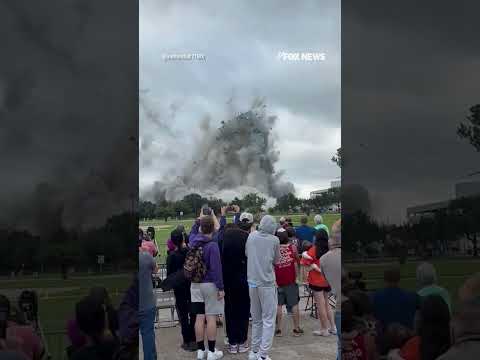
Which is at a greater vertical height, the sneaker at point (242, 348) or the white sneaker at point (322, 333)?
the white sneaker at point (322, 333)

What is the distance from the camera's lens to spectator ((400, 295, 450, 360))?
6.14 ft

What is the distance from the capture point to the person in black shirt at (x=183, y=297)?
432cm

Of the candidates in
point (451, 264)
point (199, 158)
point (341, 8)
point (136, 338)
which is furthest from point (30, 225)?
point (199, 158)

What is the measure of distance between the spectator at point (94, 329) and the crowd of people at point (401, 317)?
873mm

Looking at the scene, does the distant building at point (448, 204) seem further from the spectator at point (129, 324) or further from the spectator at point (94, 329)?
the spectator at point (94, 329)

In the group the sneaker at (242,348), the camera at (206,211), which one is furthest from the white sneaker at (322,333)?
the camera at (206,211)

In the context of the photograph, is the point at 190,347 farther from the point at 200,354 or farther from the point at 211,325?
the point at 211,325

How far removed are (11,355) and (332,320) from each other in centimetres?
367

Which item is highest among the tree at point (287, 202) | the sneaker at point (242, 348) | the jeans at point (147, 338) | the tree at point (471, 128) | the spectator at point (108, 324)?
the tree at point (471, 128)

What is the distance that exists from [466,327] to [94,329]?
51.3 inches

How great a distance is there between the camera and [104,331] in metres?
1.92

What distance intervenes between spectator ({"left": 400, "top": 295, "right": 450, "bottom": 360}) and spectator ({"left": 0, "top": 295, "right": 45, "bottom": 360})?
4.37 ft

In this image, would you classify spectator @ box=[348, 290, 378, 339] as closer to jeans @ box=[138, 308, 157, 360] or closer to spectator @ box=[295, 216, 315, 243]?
jeans @ box=[138, 308, 157, 360]

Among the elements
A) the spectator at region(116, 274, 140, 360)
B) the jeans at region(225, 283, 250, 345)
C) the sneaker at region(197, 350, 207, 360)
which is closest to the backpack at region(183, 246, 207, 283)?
the jeans at region(225, 283, 250, 345)
